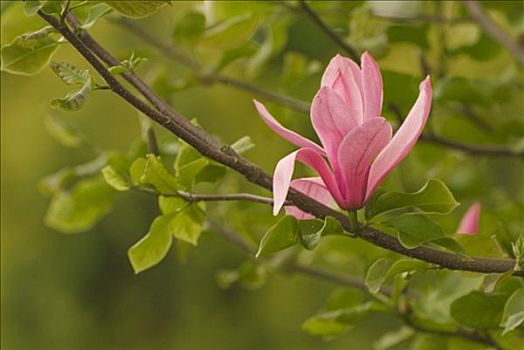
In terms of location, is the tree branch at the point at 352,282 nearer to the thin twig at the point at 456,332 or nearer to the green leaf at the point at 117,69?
the thin twig at the point at 456,332

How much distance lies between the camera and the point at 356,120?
417 millimetres

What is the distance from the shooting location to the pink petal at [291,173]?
383mm

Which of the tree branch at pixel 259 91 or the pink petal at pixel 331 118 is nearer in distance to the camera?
the pink petal at pixel 331 118

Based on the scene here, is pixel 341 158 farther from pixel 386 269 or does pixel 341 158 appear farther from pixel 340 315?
pixel 340 315

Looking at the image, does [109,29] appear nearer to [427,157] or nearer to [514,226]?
[427,157]

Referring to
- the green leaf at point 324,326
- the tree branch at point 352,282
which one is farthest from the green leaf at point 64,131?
the green leaf at point 324,326

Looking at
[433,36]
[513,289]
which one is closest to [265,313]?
[433,36]

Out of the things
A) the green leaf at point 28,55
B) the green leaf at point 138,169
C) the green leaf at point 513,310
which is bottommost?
the green leaf at point 513,310

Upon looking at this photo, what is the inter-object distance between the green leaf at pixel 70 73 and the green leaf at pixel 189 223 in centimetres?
11

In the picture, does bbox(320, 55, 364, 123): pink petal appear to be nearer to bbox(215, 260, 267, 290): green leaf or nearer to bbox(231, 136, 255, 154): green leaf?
bbox(231, 136, 255, 154): green leaf

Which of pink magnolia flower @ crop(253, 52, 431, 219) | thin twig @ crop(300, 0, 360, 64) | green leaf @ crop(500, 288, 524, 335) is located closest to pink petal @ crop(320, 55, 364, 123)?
pink magnolia flower @ crop(253, 52, 431, 219)

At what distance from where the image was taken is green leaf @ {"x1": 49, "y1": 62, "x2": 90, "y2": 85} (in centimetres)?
41

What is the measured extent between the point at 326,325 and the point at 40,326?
6.64 ft

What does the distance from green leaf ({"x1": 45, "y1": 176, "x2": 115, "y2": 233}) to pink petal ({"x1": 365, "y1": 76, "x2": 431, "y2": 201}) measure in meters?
0.27
